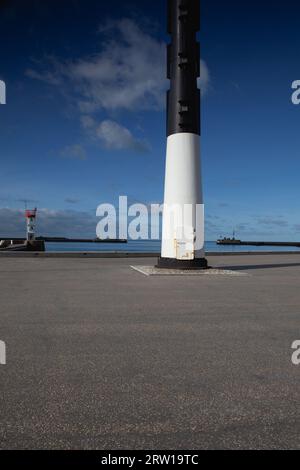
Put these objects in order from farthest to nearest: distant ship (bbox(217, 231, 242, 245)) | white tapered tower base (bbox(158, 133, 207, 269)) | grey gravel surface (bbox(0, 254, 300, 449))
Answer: distant ship (bbox(217, 231, 242, 245)), white tapered tower base (bbox(158, 133, 207, 269)), grey gravel surface (bbox(0, 254, 300, 449))

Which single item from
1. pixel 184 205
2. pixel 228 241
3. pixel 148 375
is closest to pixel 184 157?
pixel 184 205

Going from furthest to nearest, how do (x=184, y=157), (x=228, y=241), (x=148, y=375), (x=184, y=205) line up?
(x=228, y=241) < (x=184, y=157) < (x=184, y=205) < (x=148, y=375)

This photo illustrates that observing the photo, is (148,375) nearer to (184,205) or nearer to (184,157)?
(184,205)

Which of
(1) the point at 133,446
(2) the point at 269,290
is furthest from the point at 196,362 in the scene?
(2) the point at 269,290

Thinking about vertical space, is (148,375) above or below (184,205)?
below

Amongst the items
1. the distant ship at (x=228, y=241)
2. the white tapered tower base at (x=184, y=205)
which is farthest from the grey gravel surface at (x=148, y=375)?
the distant ship at (x=228, y=241)

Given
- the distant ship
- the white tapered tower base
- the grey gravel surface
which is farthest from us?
the distant ship

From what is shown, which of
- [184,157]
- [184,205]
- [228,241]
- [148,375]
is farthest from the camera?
[228,241]

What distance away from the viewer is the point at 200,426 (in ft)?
10.1

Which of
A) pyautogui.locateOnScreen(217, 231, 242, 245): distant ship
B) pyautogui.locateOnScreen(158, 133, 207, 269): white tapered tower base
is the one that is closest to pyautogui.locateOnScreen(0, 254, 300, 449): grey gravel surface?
pyautogui.locateOnScreen(158, 133, 207, 269): white tapered tower base

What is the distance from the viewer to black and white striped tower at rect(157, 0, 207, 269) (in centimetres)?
1725

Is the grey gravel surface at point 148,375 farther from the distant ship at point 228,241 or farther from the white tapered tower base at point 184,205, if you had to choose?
the distant ship at point 228,241

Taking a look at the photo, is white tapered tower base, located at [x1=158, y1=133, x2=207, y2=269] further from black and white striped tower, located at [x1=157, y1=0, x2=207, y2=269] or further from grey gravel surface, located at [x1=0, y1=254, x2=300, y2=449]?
grey gravel surface, located at [x1=0, y1=254, x2=300, y2=449]

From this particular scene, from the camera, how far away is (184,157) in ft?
56.8
